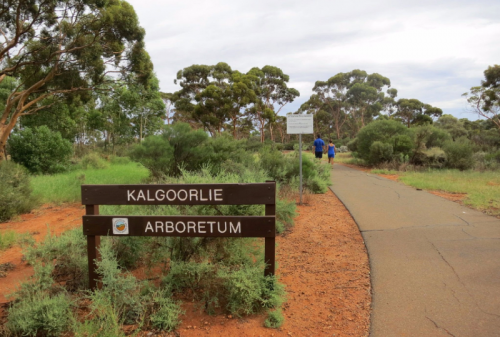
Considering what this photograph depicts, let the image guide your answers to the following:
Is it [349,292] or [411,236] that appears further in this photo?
[411,236]

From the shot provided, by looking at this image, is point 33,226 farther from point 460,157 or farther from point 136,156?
point 460,157

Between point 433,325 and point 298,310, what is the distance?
4.35 feet

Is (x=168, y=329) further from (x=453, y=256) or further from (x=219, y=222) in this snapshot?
(x=453, y=256)

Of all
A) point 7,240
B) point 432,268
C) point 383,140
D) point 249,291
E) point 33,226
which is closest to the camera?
point 249,291

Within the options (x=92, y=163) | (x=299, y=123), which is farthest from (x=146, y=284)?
(x=92, y=163)

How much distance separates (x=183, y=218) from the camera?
3.87 meters

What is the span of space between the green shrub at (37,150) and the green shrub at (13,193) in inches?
395

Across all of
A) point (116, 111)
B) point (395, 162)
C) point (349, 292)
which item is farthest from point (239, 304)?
point (116, 111)

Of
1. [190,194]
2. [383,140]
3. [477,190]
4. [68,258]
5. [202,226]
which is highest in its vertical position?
[383,140]

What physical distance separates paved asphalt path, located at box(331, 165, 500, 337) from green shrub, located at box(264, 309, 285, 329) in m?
0.88

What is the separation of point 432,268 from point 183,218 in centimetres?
347

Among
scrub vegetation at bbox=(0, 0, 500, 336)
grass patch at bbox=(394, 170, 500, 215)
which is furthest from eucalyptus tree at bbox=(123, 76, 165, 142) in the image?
grass patch at bbox=(394, 170, 500, 215)

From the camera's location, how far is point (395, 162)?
19.3m

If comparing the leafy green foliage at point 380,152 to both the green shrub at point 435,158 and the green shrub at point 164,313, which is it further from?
the green shrub at point 164,313
